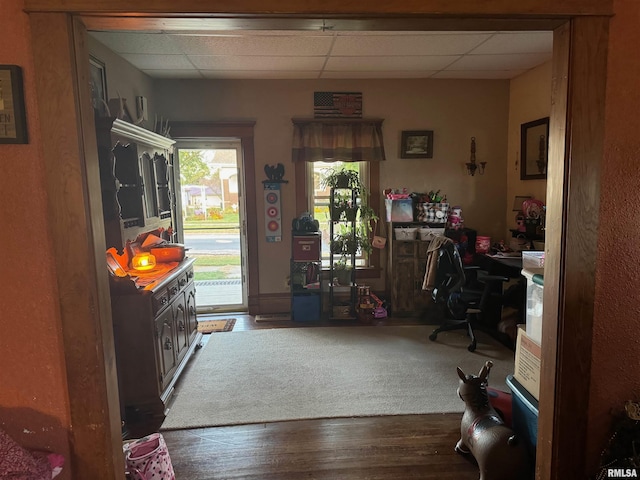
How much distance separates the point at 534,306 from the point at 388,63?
2.87 m

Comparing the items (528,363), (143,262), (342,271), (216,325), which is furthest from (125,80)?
(528,363)

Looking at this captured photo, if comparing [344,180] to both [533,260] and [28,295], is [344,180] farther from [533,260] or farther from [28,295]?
[28,295]

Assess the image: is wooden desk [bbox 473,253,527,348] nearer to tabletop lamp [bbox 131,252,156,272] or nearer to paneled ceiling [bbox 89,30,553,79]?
paneled ceiling [bbox 89,30,553,79]

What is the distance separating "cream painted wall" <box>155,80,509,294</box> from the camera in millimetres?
4414

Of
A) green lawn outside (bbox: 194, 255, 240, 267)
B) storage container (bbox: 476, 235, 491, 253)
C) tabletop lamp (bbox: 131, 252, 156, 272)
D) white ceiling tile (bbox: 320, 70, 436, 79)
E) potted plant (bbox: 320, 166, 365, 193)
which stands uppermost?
white ceiling tile (bbox: 320, 70, 436, 79)

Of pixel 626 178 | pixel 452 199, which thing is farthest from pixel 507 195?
pixel 626 178

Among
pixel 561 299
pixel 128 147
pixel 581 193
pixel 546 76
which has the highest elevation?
pixel 546 76

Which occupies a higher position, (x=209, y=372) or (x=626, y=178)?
(x=626, y=178)

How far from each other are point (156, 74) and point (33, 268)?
136 inches

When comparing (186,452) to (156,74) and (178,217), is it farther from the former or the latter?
(156,74)

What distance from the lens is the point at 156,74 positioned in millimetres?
4141

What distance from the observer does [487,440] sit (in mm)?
1897

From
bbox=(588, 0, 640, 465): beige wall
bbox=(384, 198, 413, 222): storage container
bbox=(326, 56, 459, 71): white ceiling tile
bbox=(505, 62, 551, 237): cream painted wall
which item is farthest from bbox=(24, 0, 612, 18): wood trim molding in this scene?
bbox=(384, 198, 413, 222): storage container

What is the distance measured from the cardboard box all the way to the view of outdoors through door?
3.37 metres
